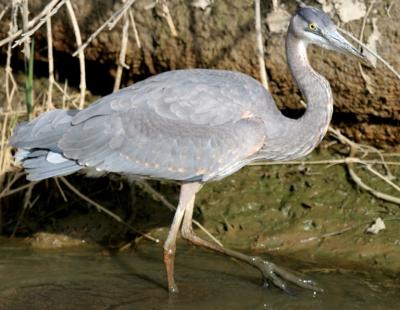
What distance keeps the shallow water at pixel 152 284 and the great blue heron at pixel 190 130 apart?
0.49 feet

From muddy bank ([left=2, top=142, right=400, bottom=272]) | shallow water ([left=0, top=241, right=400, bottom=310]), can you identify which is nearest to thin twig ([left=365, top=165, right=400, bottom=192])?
muddy bank ([left=2, top=142, right=400, bottom=272])

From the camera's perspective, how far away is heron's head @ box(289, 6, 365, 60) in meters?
6.15

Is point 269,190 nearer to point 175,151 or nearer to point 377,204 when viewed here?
point 377,204

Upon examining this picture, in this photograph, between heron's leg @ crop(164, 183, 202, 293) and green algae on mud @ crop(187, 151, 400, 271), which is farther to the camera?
green algae on mud @ crop(187, 151, 400, 271)

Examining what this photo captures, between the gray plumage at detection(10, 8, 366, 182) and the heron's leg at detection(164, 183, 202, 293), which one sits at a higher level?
the gray plumage at detection(10, 8, 366, 182)

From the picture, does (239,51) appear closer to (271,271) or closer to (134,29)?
(134,29)

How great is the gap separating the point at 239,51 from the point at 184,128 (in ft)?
4.70

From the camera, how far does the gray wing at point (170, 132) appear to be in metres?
6.10

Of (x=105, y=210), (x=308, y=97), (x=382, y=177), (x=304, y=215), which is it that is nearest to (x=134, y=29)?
(x=105, y=210)

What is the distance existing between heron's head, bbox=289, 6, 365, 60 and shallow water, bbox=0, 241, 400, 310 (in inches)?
54.9

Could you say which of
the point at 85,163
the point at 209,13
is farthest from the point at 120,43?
the point at 85,163

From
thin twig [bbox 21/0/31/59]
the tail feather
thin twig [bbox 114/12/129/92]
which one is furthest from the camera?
thin twig [bbox 114/12/129/92]

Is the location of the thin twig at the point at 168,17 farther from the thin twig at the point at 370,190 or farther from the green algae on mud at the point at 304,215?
the thin twig at the point at 370,190

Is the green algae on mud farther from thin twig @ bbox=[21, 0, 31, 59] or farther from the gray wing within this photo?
thin twig @ bbox=[21, 0, 31, 59]
